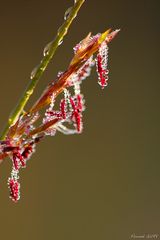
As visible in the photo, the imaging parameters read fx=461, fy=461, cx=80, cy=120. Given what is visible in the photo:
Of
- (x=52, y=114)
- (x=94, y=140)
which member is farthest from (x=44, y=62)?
(x=94, y=140)

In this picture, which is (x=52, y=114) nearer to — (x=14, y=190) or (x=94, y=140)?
(x=14, y=190)

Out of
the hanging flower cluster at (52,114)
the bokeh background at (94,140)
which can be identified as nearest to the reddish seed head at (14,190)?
the hanging flower cluster at (52,114)

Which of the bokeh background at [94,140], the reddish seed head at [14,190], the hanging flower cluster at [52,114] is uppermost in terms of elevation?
the bokeh background at [94,140]

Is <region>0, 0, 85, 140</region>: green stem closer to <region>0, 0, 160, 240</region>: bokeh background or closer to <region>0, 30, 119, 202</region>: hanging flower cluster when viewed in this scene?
<region>0, 30, 119, 202</region>: hanging flower cluster

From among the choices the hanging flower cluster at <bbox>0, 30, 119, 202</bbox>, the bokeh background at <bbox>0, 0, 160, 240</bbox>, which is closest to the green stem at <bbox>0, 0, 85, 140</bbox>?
the hanging flower cluster at <bbox>0, 30, 119, 202</bbox>

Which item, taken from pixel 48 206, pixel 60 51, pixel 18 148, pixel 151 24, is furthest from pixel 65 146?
pixel 18 148

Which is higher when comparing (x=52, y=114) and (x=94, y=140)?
(x=94, y=140)

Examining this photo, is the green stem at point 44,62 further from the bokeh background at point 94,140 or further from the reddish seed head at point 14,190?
the bokeh background at point 94,140
